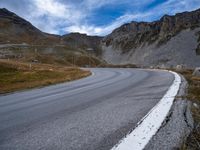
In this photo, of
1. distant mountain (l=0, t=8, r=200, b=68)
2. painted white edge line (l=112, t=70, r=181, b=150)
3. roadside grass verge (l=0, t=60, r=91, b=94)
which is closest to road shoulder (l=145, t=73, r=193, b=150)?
painted white edge line (l=112, t=70, r=181, b=150)

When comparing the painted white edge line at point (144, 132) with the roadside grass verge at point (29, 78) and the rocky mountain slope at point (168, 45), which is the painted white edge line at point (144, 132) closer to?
the roadside grass verge at point (29, 78)

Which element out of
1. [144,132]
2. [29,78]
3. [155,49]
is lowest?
[29,78]

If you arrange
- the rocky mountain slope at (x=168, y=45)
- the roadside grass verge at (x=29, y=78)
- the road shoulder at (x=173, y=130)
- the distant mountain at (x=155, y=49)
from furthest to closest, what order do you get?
the distant mountain at (x=155, y=49), the rocky mountain slope at (x=168, y=45), the roadside grass verge at (x=29, y=78), the road shoulder at (x=173, y=130)

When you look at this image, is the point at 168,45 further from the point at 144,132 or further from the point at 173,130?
the point at 144,132

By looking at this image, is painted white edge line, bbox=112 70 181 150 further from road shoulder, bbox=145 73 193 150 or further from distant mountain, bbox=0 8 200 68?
distant mountain, bbox=0 8 200 68

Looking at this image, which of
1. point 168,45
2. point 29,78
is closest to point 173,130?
point 29,78

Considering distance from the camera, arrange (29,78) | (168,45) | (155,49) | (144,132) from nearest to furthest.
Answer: (144,132)
(29,78)
(168,45)
(155,49)

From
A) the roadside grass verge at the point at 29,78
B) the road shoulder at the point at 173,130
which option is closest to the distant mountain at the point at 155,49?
the roadside grass verge at the point at 29,78

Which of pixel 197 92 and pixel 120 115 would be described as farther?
pixel 197 92

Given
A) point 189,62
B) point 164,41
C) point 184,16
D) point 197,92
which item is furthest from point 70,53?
point 197,92

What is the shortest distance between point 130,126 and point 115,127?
27cm

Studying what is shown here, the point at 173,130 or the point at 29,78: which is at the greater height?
the point at 173,130

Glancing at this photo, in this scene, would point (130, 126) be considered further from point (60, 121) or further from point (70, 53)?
point (70, 53)

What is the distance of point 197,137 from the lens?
3.85 meters
